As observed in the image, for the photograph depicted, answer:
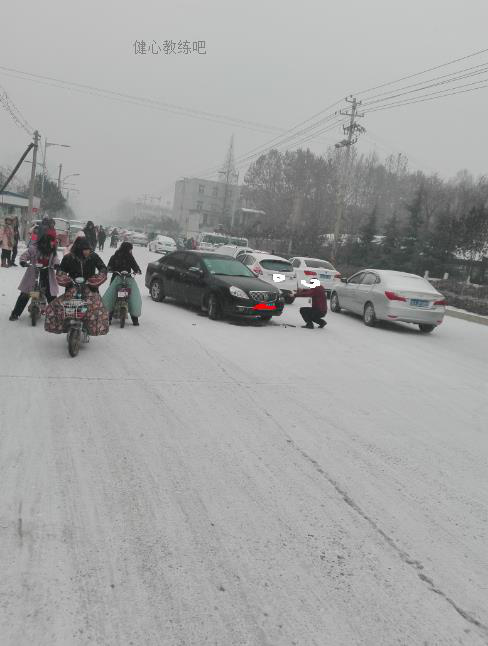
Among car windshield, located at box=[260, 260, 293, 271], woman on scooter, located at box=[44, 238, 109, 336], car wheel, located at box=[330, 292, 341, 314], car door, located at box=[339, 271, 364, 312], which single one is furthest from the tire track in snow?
car windshield, located at box=[260, 260, 293, 271]

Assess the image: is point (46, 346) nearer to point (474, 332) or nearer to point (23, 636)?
point (23, 636)

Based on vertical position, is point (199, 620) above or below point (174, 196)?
below

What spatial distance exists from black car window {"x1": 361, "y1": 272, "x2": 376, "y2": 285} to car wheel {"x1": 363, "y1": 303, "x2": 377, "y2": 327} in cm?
68

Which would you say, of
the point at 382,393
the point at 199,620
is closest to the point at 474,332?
the point at 382,393

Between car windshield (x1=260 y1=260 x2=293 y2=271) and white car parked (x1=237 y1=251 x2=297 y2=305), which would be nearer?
white car parked (x1=237 y1=251 x2=297 y2=305)

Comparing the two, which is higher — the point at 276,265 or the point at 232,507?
the point at 276,265

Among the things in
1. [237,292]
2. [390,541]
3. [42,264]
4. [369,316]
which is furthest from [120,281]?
[390,541]

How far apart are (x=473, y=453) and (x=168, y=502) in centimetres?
333

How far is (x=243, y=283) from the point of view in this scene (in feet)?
45.2

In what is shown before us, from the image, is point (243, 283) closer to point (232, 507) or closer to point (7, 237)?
point (232, 507)

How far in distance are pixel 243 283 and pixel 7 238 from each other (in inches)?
399

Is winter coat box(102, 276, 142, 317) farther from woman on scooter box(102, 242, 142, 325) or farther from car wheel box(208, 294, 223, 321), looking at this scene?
car wheel box(208, 294, 223, 321)

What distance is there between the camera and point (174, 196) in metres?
168

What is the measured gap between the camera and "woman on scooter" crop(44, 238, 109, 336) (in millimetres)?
8680
